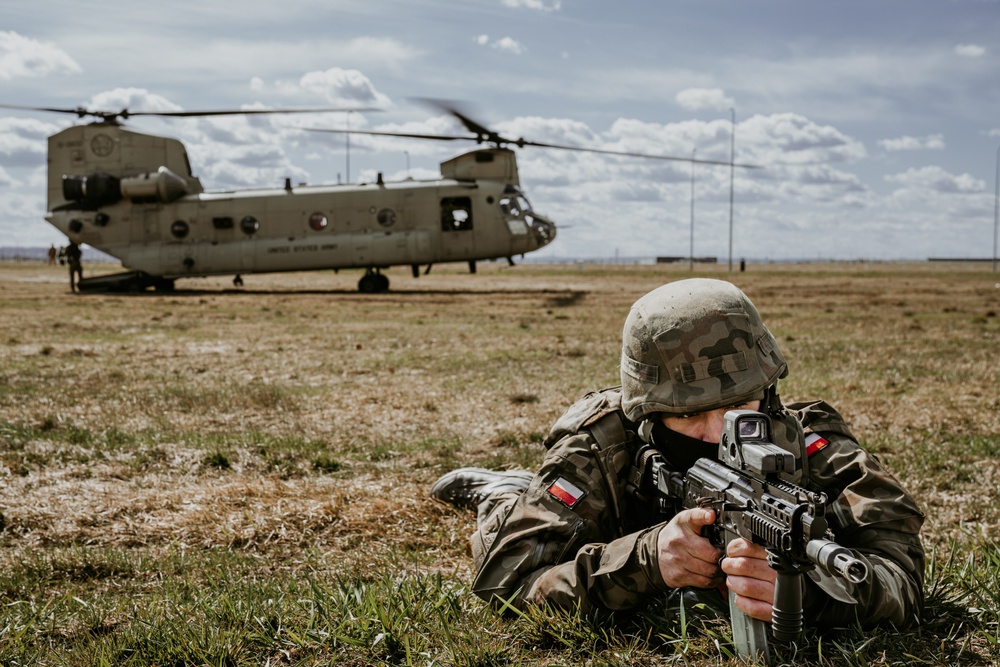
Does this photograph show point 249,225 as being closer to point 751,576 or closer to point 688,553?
point 688,553

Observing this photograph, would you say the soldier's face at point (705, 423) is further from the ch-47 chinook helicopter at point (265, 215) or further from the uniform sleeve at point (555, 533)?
the ch-47 chinook helicopter at point (265, 215)

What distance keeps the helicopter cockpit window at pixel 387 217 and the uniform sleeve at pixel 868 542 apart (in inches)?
891

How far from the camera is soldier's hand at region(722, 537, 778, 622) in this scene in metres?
2.32

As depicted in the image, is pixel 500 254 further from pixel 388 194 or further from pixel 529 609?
pixel 529 609

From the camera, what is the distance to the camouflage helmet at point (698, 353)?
2.80m

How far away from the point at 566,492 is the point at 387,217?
22.6m

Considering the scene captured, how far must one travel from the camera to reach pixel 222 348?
12727 millimetres

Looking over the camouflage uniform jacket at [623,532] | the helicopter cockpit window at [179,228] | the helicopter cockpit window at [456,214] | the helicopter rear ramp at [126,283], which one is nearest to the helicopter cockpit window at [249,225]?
the helicopter cockpit window at [179,228]

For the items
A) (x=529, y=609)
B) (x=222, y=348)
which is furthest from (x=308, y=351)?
(x=529, y=609)

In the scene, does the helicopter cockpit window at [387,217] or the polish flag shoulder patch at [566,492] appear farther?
the helicopter cockpit window at [387,217]

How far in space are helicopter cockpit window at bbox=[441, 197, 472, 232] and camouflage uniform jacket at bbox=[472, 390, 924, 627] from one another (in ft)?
70.9

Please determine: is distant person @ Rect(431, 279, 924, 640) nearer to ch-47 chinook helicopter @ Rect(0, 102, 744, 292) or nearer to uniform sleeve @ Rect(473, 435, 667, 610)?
uniform sleeve @ Rect(473, 435, 667, 610)

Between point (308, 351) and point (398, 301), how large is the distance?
35.4 ft

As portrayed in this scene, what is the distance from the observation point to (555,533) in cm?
312
